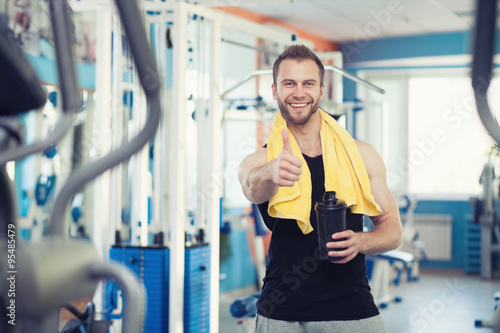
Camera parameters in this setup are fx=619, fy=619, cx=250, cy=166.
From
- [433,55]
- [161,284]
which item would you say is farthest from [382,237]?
[433,55]

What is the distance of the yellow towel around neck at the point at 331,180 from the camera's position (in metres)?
1.55

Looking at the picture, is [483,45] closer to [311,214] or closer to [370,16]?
[311,214]

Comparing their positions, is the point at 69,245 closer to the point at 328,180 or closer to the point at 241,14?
the point at 328,180

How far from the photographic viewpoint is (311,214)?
5.16ft

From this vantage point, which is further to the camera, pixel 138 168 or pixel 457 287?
pixel 457 287

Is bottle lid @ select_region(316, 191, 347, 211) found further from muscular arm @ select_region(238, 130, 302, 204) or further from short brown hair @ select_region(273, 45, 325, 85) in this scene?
short brown hair @ select_region(273, 45, 325, 85)

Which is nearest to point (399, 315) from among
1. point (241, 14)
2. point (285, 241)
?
point (241, 14)

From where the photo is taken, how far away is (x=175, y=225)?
121 inches

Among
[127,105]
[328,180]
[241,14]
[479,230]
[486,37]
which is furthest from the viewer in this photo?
[479,230]

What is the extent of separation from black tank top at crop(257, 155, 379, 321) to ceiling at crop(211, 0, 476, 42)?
4.08m

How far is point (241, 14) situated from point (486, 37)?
18.6 feet

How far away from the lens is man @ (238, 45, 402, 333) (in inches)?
60.6

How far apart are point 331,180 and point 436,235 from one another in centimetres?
645

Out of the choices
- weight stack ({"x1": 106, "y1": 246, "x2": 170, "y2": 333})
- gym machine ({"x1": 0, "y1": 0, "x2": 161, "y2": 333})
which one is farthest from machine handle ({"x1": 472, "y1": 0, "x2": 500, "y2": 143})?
weight stack ({"x1": 106, "y1": 246, "x2": 170, "y2": 333})
